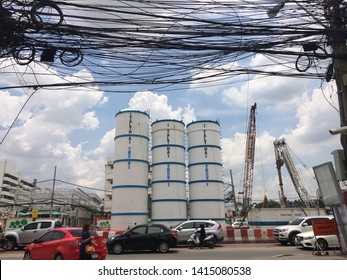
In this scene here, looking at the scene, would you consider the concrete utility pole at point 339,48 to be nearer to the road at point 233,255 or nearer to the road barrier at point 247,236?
the road at point 233,255

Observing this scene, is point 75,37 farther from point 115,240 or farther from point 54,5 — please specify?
point 115,240

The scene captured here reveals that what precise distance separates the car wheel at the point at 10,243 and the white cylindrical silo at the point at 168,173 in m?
11.0

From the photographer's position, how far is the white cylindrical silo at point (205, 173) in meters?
27.0

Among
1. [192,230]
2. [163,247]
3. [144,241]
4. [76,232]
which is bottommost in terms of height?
[163,247]

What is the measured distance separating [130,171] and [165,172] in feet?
9.66

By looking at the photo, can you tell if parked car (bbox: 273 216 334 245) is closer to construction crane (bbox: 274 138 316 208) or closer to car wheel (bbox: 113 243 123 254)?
car wheel (bbox: 113 243 123 254)

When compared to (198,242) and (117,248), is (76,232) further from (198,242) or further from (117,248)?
(198,242)

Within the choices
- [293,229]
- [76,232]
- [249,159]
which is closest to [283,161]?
[249,159]

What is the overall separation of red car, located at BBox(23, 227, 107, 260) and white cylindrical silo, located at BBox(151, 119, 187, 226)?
1537 centimetres

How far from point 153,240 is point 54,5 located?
10882 millimetres

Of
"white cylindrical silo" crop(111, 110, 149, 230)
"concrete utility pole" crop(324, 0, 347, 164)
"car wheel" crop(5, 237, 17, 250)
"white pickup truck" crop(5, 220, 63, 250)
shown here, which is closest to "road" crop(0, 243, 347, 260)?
"white pickup truck" crop(5, 220, 63, 250)

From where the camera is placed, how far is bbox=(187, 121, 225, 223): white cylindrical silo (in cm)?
2700

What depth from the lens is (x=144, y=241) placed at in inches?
599

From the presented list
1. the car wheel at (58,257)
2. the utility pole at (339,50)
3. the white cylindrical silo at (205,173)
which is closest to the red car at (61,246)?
the car wheel at (58,257)
